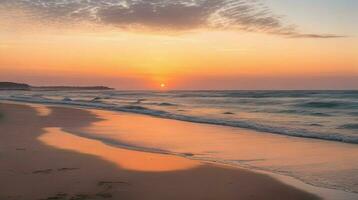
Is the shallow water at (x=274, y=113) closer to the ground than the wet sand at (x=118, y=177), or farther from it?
closer to the ground

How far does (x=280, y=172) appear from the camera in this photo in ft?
30.3

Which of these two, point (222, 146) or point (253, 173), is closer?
point (253, 173)

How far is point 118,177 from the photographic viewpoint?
8.35m

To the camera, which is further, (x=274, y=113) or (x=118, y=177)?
(x=274, y=113)

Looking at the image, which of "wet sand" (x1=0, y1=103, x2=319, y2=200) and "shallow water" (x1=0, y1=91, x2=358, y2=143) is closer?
"wet sand" (x1=0, y1=103, x2=319, y2=200)

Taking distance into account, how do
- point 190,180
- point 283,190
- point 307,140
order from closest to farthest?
point 283,190 → point 190,180 → point 307,140

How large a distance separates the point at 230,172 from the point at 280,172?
1.01 meters

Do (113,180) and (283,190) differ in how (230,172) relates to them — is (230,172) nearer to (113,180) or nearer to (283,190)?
(283,190)

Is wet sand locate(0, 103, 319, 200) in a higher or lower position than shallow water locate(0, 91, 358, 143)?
higher

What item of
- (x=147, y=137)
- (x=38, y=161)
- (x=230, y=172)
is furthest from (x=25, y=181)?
(x=147, y=137)

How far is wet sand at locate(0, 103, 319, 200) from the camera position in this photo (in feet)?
23.4

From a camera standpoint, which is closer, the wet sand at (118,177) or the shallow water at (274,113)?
the wet sand at (118,177)

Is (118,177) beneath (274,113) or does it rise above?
above

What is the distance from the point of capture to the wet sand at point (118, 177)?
23.4 ft
